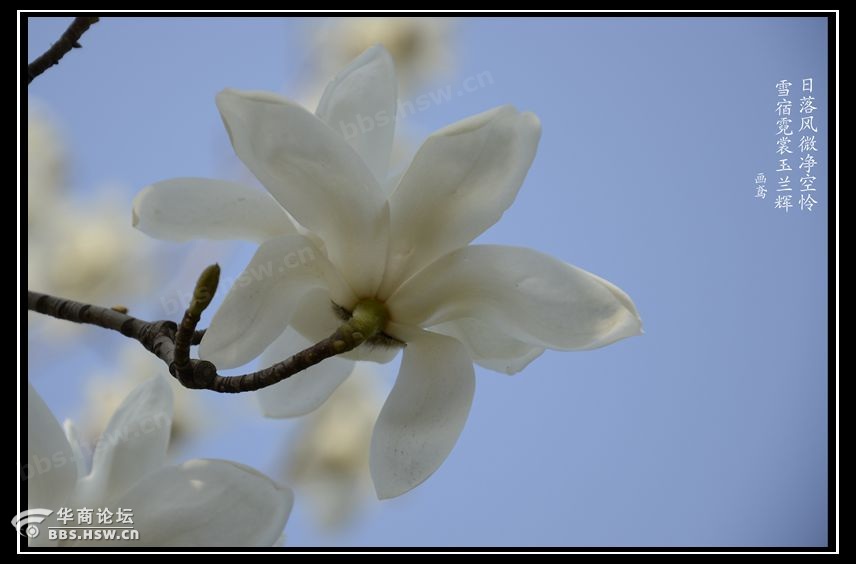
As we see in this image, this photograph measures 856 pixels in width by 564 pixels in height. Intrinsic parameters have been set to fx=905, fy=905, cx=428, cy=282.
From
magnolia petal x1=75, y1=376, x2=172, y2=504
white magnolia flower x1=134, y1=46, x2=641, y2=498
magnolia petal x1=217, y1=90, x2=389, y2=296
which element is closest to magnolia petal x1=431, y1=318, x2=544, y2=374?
white magnolia flower x1=134, y1=46, x2=641, y2=498

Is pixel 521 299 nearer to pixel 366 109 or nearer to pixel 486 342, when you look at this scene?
pixel 486 342

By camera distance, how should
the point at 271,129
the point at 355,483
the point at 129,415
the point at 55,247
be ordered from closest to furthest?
the point at 271,129 < the point at 129,415 < the point at 55,247 < the point at 355,483

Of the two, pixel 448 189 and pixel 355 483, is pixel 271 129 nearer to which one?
pixel 448 189

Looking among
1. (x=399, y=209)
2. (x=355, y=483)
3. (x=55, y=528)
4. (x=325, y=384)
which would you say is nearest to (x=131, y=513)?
(x=55, y=528)

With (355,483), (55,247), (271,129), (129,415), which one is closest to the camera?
(271,129)

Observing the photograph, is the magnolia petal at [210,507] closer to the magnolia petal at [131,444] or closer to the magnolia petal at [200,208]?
the magnolia petal at [131,444]

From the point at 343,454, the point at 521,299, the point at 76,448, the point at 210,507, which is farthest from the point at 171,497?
the point at 343,454
